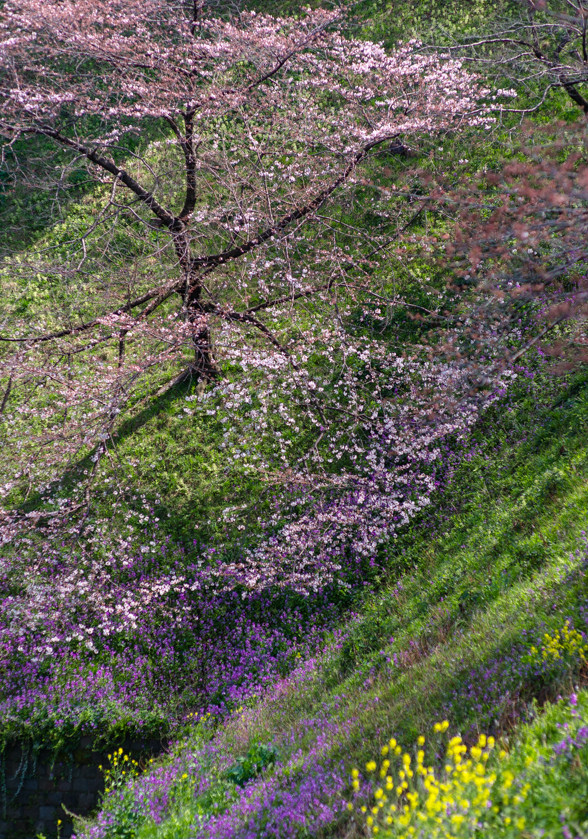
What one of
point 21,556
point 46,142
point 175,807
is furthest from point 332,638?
point 46,142

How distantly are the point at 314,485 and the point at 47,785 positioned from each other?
4694mm

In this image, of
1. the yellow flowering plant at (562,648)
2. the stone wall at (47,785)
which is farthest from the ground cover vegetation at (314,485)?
the stone wall at (47,785)

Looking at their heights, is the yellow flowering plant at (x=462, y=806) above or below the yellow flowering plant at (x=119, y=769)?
above

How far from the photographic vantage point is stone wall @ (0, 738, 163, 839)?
6188mm

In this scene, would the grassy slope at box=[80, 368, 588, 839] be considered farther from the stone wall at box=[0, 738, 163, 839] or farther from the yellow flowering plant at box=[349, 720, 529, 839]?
the stone wall at box=[0, 738, 163, 839]

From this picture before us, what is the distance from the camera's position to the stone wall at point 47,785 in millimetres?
6188

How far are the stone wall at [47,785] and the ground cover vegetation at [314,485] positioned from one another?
205 mm

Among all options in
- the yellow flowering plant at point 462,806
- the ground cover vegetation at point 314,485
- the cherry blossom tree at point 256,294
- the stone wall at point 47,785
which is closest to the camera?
the yellow flowering plant at point 462,806

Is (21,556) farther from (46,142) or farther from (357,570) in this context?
(46,142)

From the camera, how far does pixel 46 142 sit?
52.7 feet

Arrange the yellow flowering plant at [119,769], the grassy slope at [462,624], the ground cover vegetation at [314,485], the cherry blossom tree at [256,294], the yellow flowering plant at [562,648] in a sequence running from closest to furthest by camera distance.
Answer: the yellow flowering plant at [562,648] < the grassy slope at [462,624] < the ground cover vegetation at [314,485] < the yellow flowering plant at [119,769] < the cherry blossom tree at [256,294]

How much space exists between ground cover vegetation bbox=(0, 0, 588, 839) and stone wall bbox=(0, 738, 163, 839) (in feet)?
0.67

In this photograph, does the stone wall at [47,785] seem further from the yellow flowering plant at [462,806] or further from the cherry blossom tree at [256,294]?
the yellow flowering plant at [462,806]

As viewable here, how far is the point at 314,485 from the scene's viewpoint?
778 cm
